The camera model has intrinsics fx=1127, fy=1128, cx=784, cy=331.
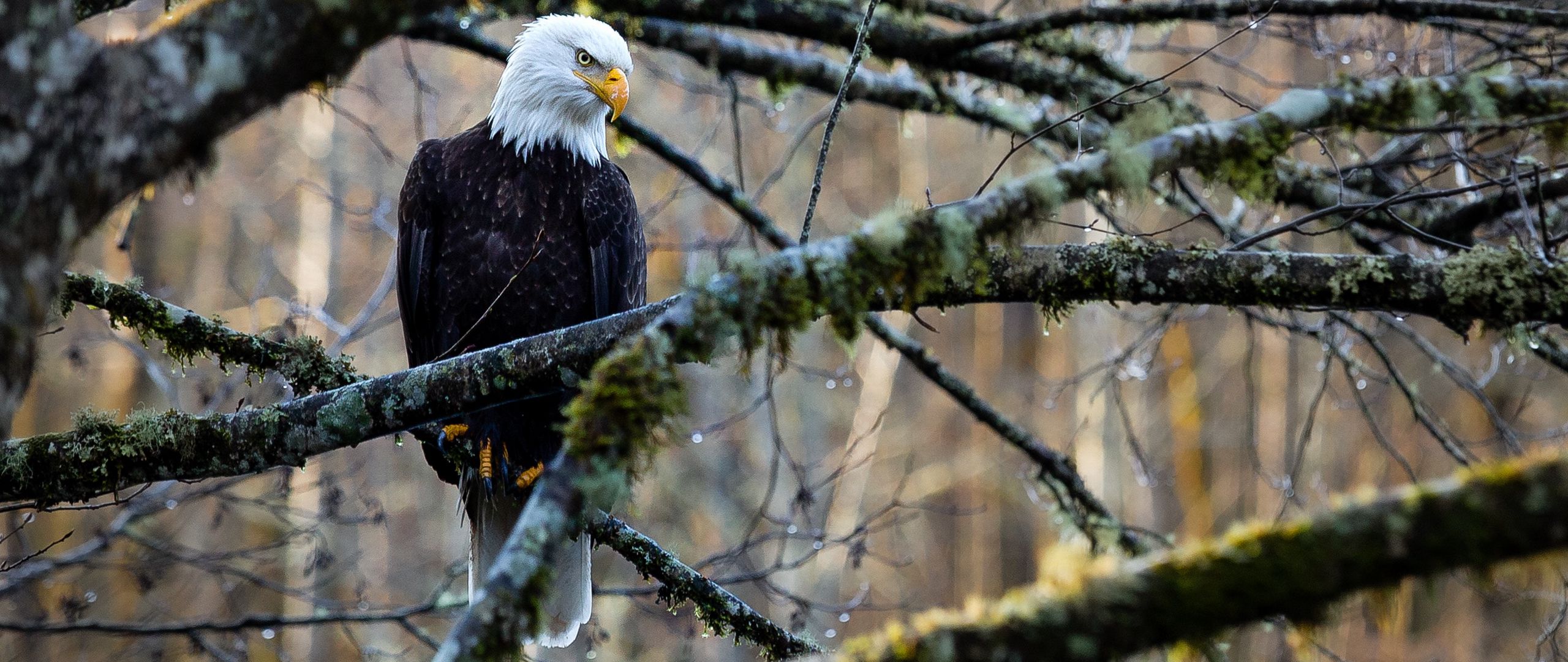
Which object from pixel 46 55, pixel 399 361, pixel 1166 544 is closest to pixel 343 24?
pixel 46 55

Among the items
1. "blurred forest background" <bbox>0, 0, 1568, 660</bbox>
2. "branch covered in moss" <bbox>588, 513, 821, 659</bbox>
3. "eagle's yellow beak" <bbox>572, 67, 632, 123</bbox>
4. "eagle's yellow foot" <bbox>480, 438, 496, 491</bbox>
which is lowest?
"branch covered in moss" <bbox>588, 513, 821, 659</bbox>

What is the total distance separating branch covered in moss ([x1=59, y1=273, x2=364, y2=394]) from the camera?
2.99 metres

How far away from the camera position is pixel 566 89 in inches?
178

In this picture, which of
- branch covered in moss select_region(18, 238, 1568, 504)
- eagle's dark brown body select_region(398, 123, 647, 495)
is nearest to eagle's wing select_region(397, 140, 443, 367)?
eagle's dark brown body select_region(398, 123, 647, 495)

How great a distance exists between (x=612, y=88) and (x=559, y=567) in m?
1.90

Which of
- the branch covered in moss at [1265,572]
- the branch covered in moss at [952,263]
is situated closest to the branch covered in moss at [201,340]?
the branch covered in moss at [952,263]

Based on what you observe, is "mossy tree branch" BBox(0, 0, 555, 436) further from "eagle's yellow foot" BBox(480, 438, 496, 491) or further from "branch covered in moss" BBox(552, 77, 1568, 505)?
"eagle's yellow foot" BBox(480, 438, 496, 491)

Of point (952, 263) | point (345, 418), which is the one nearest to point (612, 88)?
point (345, 418)

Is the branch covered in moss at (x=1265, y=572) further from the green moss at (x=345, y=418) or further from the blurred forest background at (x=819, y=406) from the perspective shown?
the blurred forest background at (x=819, y=406)

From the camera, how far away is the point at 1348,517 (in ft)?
4.28

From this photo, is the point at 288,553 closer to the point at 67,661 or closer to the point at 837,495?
the point at 67,661

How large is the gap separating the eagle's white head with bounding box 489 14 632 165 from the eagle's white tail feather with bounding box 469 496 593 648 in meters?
1.45

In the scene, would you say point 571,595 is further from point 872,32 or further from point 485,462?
point 872,32

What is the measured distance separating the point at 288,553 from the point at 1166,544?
1402 cm
